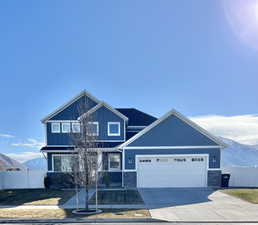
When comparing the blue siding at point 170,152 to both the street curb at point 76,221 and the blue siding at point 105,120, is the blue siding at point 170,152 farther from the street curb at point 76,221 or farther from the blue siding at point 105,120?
the street curb at point 76,221

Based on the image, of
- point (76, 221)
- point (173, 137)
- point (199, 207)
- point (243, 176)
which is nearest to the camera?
point (76, 221)

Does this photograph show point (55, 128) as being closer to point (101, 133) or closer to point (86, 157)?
point (101, 133)

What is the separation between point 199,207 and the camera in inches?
474

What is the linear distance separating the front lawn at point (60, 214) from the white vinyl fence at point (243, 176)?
1243cm

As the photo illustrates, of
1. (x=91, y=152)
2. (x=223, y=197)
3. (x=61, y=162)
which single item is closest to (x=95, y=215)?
(x=91, y=152)

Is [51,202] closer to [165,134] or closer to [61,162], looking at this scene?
[61,162]

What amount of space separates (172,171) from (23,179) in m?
12.6

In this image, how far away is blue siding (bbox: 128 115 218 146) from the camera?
63.8 ft

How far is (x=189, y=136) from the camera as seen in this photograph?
19469mm

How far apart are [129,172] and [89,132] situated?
8.79m

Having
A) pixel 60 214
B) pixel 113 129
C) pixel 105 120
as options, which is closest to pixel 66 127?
pixel 105 120

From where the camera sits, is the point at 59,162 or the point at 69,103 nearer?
the point at 59,162

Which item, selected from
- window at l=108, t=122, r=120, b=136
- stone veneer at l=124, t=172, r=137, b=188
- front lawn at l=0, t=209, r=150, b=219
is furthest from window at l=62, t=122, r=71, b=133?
front lawn at l=0, t=209, r=150, b=219

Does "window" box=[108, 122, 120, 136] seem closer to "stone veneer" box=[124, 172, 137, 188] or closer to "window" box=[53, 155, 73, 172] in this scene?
"stone veneer" box=[124, 172, 137, 188]
